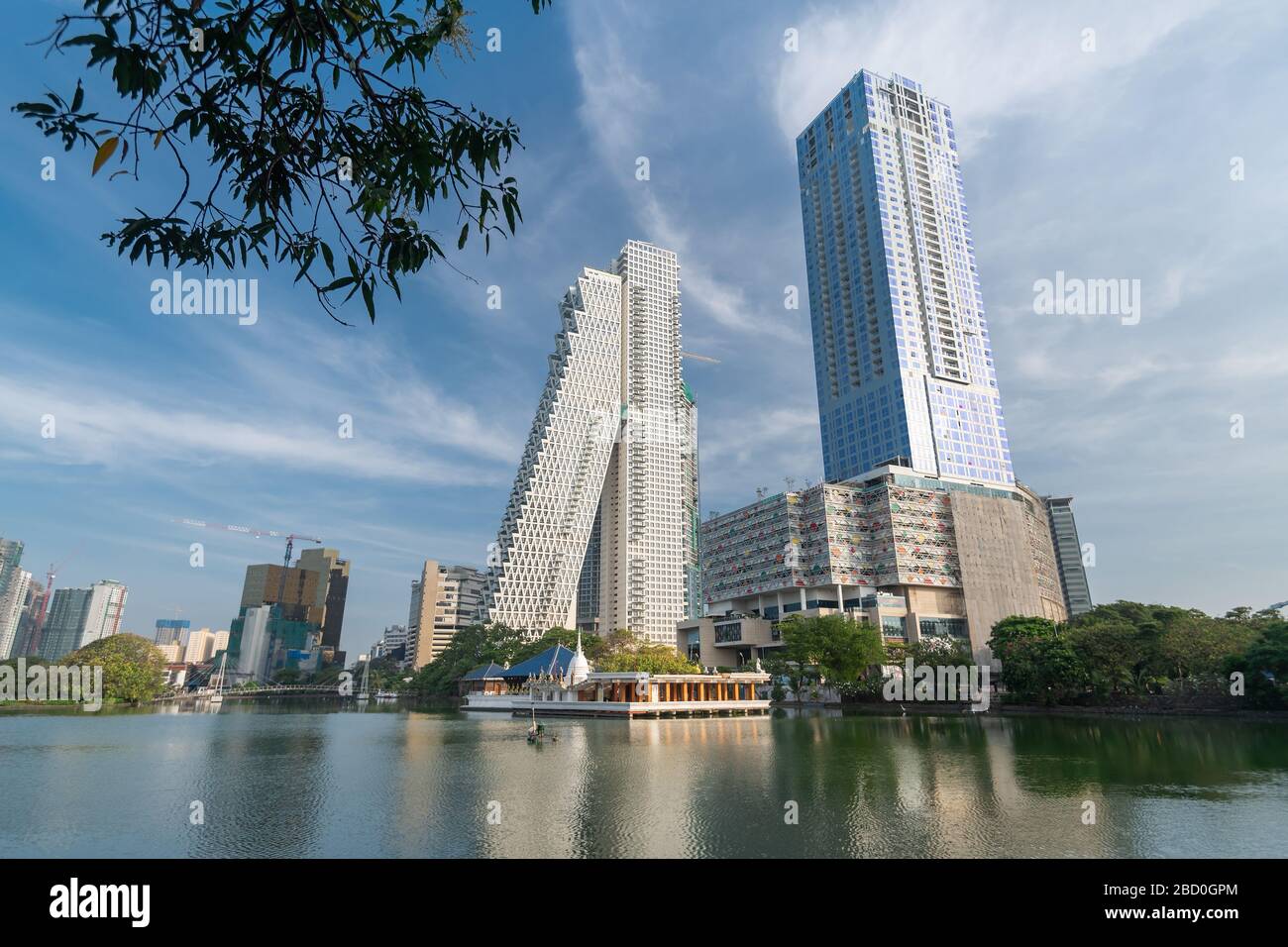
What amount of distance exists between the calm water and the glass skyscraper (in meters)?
72.7

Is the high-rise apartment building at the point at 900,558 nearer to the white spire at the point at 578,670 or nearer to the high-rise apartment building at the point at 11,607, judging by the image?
the white spire at the point at 578,670

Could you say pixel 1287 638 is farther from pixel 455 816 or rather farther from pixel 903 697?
pixel 455 816

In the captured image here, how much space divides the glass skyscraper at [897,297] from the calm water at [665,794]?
239ft

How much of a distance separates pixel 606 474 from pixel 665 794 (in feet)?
494

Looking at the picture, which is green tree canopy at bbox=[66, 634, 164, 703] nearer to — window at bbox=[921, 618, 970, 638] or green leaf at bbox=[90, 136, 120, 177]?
green leaf at bbox=[90, 136, 120, 177]

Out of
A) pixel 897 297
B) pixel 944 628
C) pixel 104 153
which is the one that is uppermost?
pixel 897 297

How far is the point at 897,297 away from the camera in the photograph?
115375 mm

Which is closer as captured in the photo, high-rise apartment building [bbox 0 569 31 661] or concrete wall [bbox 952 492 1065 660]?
concrete wall [bbox 952 492 1065 660]

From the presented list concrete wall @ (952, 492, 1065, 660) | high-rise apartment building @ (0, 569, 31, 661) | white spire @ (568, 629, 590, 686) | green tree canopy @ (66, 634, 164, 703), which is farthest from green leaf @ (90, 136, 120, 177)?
high-rise apartment building @ (0, 569, 31, 661)

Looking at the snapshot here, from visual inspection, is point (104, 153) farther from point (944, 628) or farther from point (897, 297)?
point (897, 297)

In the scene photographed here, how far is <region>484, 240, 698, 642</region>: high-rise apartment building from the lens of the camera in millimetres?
145875

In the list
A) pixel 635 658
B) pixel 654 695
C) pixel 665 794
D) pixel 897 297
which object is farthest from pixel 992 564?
pixel 665 794

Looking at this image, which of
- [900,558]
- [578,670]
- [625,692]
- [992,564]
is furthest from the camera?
[992,564]
